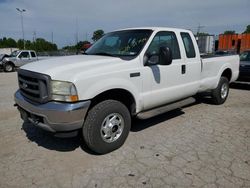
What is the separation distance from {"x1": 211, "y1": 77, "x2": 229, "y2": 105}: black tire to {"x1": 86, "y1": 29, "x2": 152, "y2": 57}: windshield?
304 centimetres

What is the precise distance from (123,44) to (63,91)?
1736 mm

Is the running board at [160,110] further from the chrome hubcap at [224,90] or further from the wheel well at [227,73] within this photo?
the wheel well at [227,73]

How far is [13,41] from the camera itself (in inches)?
3703

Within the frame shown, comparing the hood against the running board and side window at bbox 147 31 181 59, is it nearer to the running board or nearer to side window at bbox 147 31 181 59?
side window at bbox 147 31 181 59

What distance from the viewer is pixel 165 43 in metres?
4.78

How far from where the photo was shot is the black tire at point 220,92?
21.6ft

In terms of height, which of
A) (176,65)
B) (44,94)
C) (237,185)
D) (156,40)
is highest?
(156,40)

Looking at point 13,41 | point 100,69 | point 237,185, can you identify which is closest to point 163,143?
point 237,185

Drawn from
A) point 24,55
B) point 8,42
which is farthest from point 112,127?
point 8,42

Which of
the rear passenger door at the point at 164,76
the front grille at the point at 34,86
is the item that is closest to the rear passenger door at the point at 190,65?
the rear passenger door at the point at 164,76

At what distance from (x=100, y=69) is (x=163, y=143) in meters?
1.71

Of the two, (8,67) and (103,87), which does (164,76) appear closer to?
(103,87)

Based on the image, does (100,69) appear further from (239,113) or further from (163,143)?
(239,113)

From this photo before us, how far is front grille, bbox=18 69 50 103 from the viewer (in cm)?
336
